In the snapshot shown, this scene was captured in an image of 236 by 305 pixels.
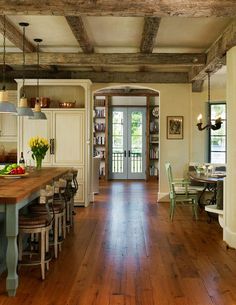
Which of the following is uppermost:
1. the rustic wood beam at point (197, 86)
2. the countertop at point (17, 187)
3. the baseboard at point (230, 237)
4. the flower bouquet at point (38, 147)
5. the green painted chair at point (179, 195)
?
the rustic wood beam at point (197, 86)

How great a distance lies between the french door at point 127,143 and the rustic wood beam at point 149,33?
20.1 feet

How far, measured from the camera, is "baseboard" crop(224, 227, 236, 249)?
15.5 ft

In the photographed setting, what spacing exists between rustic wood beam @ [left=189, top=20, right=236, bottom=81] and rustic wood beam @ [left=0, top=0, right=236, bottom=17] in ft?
4.20

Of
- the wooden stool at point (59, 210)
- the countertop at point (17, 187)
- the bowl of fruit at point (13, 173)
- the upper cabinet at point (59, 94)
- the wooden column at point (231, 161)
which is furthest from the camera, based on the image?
the upper cabinet at point (59, 94)

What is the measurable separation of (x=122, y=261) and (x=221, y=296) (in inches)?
50.3

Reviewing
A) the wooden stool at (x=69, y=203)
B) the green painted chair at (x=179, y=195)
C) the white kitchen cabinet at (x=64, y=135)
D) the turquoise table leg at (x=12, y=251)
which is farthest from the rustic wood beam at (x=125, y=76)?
the turquoise table leg at (x=12, y=251)

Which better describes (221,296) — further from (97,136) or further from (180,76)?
(97,136)

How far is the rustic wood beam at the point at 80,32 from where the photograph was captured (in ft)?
15.5

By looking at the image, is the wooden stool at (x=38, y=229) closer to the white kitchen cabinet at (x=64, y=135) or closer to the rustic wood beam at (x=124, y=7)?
the rustic wood beam at (x=124, y=7)

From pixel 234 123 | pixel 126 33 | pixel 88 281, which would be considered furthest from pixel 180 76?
pixel 88 281

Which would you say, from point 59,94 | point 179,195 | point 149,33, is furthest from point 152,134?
point 149,33

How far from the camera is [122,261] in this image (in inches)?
164

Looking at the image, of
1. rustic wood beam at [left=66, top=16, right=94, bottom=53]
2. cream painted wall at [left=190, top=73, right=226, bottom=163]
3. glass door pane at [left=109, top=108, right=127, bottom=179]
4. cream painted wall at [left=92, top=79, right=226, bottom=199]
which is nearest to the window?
cream painted wall at [left=190, top=73, right=226, bottom=163]

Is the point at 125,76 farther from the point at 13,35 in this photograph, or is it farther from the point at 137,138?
the point at 137,138
